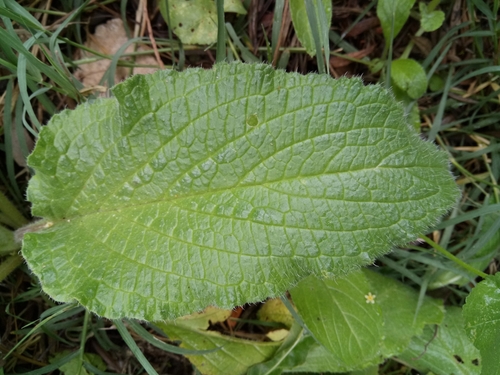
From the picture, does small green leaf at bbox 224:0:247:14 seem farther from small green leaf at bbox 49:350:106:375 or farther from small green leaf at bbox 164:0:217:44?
small green leaf at bbox 49:350:106:375

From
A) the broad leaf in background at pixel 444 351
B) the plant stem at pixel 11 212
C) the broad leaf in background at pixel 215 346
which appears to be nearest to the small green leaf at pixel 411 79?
the broad leaf in background at pixel 444 351

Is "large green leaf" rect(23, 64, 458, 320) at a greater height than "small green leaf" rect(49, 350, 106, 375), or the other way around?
"large green leaf" rect(23, 64, 458, 320)

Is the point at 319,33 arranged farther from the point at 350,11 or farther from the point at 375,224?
the point at 375,224

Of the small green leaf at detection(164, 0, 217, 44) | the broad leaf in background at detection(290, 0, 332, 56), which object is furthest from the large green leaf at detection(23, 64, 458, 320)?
the small green leaf at detection(164, 0, 217, 44)

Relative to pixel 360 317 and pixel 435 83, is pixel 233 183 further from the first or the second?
pixel 435 83

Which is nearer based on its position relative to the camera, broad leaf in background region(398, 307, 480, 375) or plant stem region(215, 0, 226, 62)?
plant stem region(215, 0, 226, 62)
